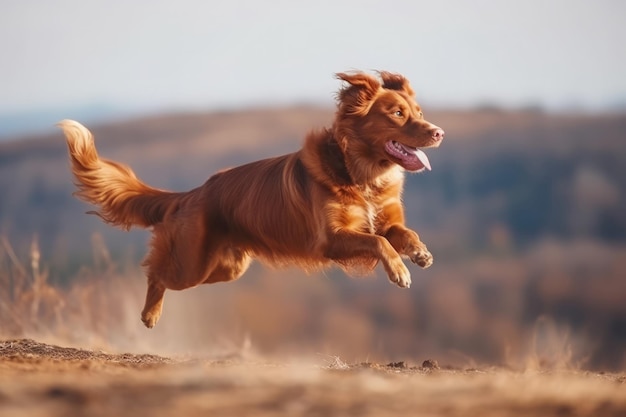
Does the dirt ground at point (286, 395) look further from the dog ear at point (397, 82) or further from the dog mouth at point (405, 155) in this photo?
the dog ear at point (397, 82)

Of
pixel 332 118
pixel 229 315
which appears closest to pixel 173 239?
pixel 332 118

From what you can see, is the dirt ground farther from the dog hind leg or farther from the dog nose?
A: the dog hind leg

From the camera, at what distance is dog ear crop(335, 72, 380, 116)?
7.69m

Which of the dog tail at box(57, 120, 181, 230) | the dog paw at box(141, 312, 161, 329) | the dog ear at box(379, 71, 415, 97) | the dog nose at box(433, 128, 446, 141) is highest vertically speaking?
the dog ear at box(379, 71, 415, 97)

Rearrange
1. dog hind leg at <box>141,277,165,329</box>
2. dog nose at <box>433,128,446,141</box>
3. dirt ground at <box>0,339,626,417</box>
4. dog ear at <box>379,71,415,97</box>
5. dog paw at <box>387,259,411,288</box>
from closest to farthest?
dirt ground at <box>0,339,626,417</box> → dog paw at <box>387,259,411,288</box> → dog nose at <box>433,128,446,141</box> → dog ear at <box>379,71,415,97</box> → dog hind leg at <box>141,277,165,329</box>

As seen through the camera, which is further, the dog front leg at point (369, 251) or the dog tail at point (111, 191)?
the dog tail at point (111, 191)

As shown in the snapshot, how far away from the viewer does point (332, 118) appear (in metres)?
7.86

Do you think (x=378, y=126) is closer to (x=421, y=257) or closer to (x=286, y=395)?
(x=421, y=257)

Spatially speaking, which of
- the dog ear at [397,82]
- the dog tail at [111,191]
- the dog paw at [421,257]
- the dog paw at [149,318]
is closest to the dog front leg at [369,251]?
the dog paw at [421,257]

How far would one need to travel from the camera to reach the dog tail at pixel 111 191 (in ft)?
28.6

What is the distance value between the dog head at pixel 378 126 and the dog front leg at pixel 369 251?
603mm

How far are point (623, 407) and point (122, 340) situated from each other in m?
7.68

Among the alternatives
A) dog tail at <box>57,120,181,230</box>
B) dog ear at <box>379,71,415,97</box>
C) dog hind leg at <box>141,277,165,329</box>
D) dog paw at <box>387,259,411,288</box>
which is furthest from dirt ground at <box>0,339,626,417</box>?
dog tail at <box>57,120,181,230</box>

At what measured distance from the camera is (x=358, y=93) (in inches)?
305
